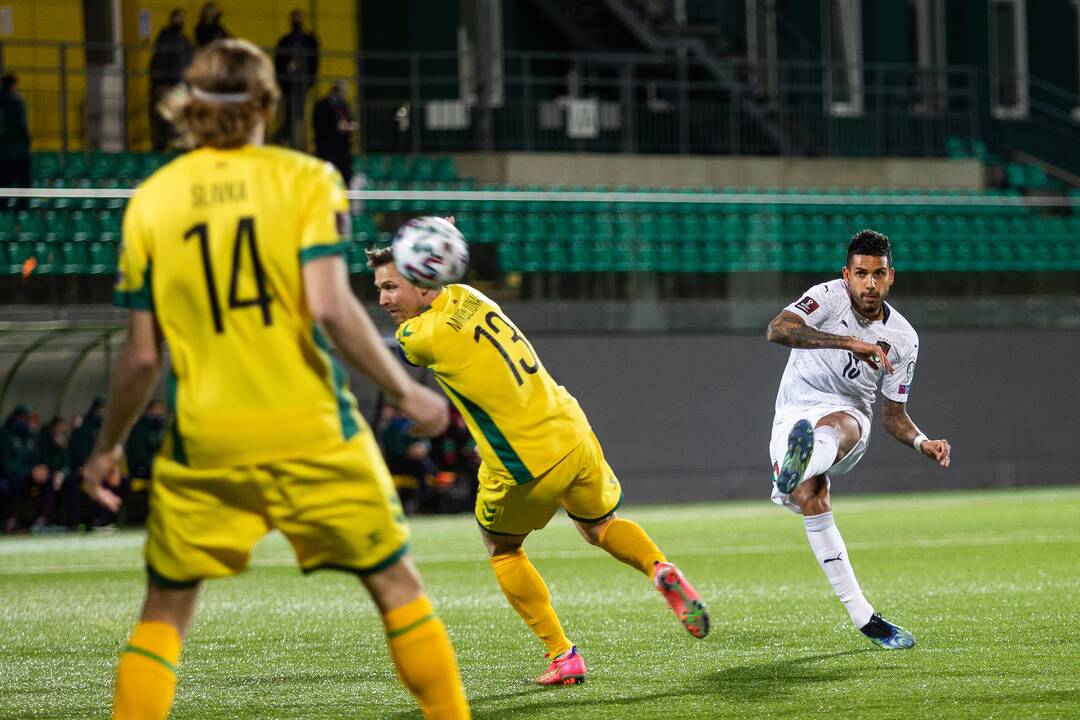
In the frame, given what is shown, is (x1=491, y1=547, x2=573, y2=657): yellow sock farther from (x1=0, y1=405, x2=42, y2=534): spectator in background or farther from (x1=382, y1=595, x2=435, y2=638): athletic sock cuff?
(x1=0, y1=405, x2=42, y2=534): spectator in background

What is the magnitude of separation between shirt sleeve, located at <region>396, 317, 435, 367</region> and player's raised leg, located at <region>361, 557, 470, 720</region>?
7.44 ft

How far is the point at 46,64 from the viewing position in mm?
23359

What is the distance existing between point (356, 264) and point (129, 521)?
4.28 m

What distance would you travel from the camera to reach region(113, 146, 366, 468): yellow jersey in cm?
407

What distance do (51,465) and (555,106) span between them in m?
9.69

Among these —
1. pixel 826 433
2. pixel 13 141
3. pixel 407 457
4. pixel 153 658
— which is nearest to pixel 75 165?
pixel 13 141

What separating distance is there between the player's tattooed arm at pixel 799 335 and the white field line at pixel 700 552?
6.07m

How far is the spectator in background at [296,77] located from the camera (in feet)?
71.2

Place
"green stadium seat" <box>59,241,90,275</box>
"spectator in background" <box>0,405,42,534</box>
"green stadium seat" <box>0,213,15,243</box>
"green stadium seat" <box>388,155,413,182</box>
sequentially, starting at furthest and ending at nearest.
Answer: "green stadium seat" <box>388,155,413,182</box> → "green stadium seat" <box>59,241,90,275</box> → "green stadium seat" <box>0,213,15,243</box> → "spectator in background" <box>0,405,42,534</box>

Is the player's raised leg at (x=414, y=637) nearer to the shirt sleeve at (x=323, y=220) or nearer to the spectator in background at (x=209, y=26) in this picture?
the shirt sleeve at (x=323, y=220)

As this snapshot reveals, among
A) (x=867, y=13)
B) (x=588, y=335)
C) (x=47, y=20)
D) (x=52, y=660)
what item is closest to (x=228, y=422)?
(x=52, y=660)

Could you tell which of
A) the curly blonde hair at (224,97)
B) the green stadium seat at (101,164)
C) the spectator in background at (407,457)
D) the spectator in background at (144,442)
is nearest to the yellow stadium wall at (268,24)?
the green stadium seat at (101,164)

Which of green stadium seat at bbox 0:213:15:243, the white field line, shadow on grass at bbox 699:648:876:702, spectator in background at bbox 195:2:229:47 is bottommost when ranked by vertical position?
the white field line

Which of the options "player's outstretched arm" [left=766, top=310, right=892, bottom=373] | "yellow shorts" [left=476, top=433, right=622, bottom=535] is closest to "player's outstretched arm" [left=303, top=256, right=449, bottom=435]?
"yellow shorts" [left=476, top=433, right=622, bottom=535]
